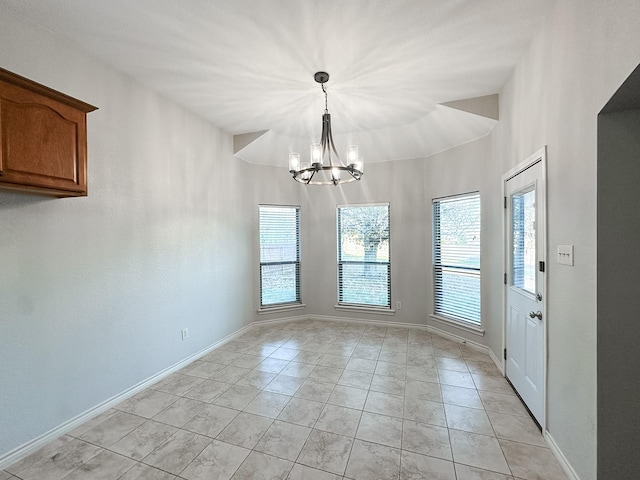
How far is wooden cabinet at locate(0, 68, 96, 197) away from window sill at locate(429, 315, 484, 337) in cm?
423

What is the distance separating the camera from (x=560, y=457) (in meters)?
1.80

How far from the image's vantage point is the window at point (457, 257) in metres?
3.71

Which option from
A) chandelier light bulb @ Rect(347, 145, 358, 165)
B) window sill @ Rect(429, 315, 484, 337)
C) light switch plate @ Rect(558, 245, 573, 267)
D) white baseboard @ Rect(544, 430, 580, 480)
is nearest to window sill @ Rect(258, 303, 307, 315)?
window sill @ Rect(429, 315, 484, 337)

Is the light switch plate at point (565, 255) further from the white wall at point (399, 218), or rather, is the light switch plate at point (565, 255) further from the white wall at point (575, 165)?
the white wall at point (399, 218)

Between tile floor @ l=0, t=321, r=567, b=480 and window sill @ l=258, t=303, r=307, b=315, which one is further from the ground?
window sill @ l=258, t=303, r=307, b=315

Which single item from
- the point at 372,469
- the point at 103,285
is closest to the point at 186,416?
the point at 103,285

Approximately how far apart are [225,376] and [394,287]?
9.04 feet

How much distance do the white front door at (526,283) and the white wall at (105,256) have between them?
3.38m

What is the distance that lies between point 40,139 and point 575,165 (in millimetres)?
3213

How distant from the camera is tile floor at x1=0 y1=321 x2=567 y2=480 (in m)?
1.79

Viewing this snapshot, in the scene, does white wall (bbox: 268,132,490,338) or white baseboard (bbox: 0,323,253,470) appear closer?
white baseboard (bbox: 0,323,253,470)

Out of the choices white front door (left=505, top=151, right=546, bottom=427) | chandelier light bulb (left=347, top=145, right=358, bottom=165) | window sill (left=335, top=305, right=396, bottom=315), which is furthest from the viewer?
window sill (left=335, top=305, right=396, bottom=315)

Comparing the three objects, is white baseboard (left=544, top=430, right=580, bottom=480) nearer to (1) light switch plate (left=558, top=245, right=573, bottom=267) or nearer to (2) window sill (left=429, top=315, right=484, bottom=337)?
(1) light switch plate (left=558, top=245, right=573, bottom=267)

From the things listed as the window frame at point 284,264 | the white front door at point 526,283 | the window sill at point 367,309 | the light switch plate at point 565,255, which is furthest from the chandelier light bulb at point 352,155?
the window sill at point 367,309
